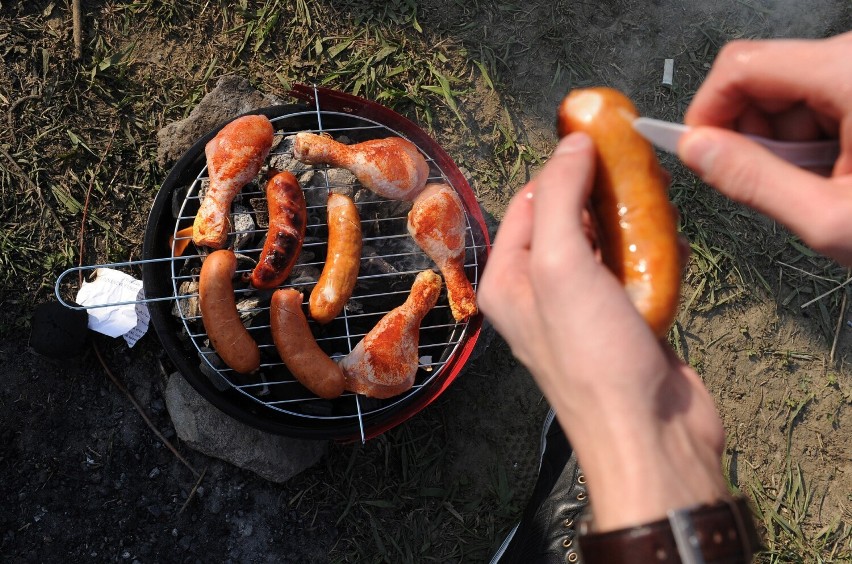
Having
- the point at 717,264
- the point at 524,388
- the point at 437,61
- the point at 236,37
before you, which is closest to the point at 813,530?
the point at 717,264

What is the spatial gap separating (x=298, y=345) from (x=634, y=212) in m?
1.82

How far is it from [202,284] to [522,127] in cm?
258

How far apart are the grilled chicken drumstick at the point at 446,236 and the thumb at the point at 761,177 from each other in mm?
1462

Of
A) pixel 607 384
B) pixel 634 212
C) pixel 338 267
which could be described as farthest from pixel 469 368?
pixel 607 384

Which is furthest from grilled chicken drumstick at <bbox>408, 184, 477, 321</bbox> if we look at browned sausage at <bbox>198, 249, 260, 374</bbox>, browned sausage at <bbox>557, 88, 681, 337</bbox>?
browned sausage at <bbox>557, 88, 681, 337</bbox>

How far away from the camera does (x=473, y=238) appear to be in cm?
358

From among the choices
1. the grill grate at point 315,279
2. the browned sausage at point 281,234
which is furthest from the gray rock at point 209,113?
the browned sausage at point 281,234

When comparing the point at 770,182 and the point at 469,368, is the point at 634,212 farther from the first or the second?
the point at 469,368

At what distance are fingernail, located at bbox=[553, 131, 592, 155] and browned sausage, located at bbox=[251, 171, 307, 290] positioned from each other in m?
1.57

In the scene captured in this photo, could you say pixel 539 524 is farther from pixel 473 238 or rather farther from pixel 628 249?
pixel 628 249

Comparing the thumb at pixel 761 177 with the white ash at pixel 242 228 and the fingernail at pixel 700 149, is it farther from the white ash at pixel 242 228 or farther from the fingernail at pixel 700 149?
the white ash at pixel 242 228

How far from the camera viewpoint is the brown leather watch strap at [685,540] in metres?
1.66

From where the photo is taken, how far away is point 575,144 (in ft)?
6.75

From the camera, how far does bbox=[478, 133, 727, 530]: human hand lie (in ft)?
5.76
